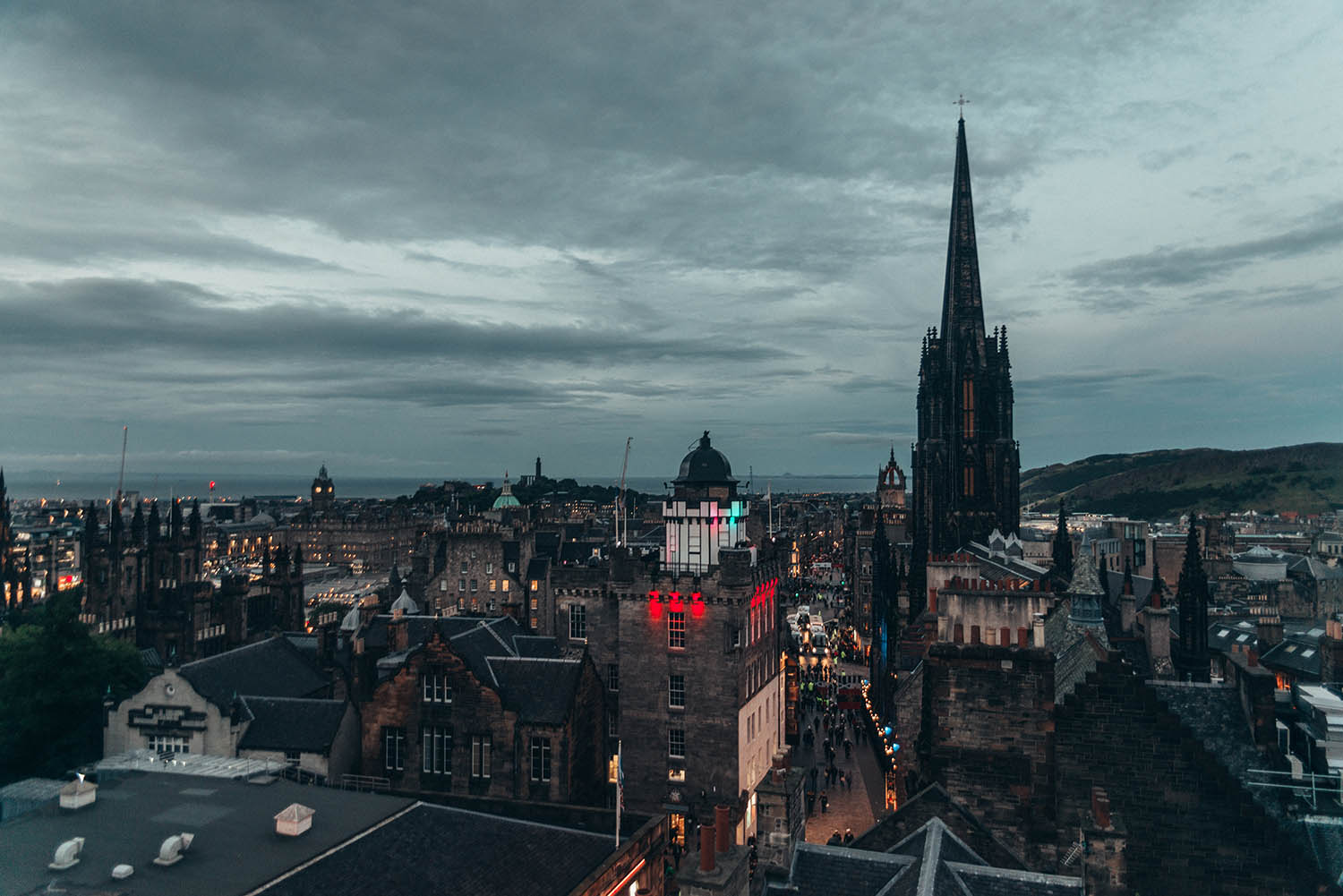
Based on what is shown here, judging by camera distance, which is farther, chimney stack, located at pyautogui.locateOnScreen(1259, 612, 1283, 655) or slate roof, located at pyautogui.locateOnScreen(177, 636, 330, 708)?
chimney stack, located at pyautogui.locateOnScreen(1259, 612, 1283, 655)

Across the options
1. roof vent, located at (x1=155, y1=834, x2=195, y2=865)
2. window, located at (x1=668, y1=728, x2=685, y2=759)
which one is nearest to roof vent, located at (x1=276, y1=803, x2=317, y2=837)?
roof vent, located at (x1=155, y1=834, x2=195, y2=865)

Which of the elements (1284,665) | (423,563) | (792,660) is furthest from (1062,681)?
(423,563)

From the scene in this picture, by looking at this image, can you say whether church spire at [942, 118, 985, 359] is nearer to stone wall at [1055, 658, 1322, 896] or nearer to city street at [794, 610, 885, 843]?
city street at [794, 610, 885, 843]

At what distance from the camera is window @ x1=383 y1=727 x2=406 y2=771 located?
38312mm

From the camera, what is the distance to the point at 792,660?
68250 millimetres

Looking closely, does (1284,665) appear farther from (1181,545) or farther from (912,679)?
(1181,545)

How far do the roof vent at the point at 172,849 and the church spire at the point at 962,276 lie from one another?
251ft

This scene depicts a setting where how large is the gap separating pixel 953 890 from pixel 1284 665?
4941 cm

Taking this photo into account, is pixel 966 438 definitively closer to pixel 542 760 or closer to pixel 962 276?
pixel 962 276

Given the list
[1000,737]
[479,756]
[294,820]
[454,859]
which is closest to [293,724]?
[479,756]

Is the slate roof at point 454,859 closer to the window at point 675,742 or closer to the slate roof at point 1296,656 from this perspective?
the window at point 675,742

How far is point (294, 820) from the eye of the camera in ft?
73.4

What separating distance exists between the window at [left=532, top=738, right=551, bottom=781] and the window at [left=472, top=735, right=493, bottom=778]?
2300 millimetres

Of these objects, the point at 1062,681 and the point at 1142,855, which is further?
the point at 1062,681
